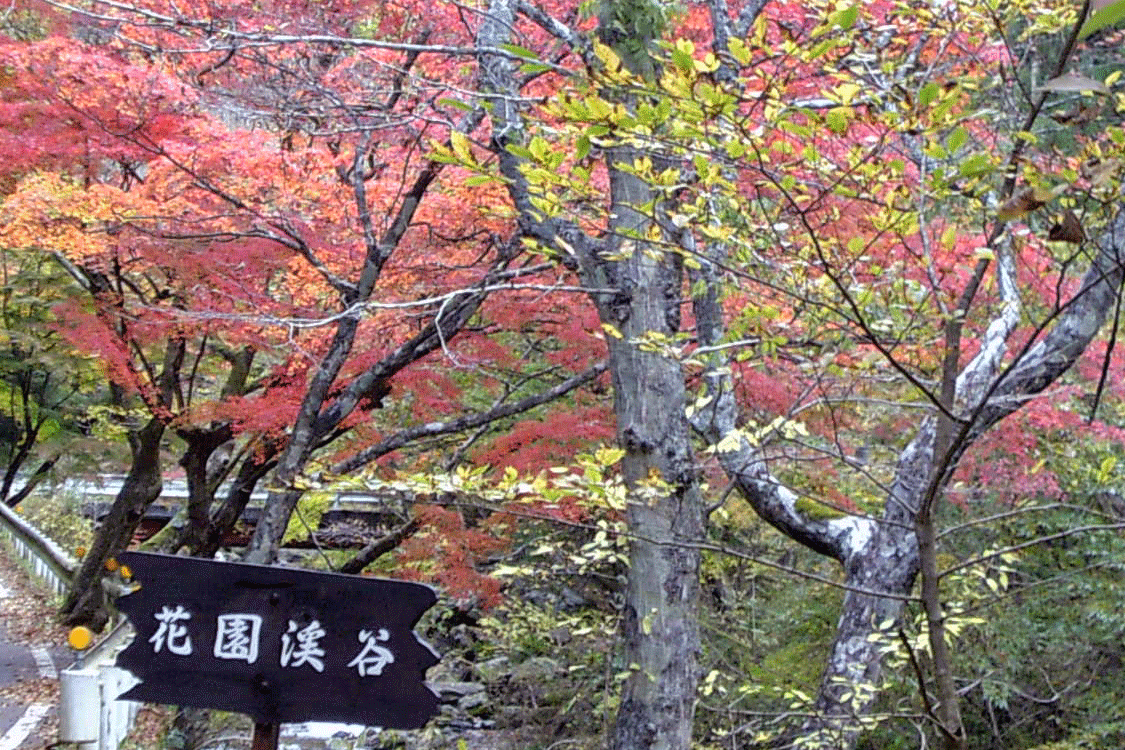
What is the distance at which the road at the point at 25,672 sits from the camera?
9.21 meters

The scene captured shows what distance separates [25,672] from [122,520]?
1982 mm

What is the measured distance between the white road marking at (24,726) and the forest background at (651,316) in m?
2.11

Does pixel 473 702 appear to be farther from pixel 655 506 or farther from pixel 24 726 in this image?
pixel 655 506

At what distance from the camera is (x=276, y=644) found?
11.3ft

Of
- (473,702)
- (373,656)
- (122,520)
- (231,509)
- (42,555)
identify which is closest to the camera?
(373,656)

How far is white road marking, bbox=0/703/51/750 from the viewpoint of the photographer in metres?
8.88

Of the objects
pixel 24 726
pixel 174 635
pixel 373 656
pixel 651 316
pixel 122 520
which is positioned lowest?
pixel 24 726

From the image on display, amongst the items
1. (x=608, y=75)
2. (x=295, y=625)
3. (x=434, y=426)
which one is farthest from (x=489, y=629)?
(x=608, y=75)

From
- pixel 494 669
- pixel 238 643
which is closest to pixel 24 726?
pixel 494 669

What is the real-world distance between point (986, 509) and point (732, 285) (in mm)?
4759

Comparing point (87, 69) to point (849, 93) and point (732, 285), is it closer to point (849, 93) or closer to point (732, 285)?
point (732, 285)

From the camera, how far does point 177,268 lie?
872cm

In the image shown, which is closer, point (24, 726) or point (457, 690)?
point (24, 726)

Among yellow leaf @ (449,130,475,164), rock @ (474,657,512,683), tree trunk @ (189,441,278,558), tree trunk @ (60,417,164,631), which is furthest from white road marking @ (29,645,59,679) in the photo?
yellow leaf @ (449,130,475,164)
